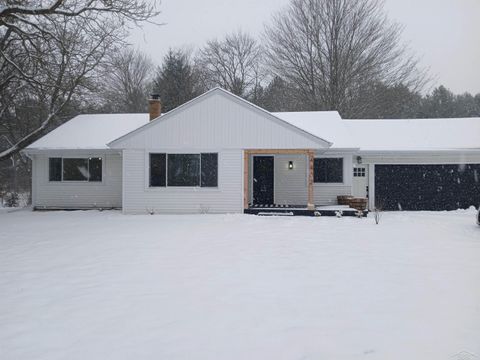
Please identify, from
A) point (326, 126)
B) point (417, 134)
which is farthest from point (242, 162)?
point (417, 134)

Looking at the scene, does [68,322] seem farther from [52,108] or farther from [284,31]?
[284,31]

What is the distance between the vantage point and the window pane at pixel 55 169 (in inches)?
707

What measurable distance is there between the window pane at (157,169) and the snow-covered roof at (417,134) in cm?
845

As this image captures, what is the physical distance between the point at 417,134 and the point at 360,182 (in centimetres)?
376

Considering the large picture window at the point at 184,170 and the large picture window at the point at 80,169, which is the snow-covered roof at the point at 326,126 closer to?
the large picture window at the point at 184,170

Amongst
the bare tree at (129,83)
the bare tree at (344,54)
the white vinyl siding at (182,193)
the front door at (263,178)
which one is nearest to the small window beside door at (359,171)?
the front door at (263,178)

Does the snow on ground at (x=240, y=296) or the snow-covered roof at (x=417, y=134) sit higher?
the snow-covered roof at (x=417, y=134)

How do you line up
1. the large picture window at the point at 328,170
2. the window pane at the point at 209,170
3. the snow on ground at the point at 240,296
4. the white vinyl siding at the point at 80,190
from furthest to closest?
the white vinyl siding at the point at 80,190 < the large picture window at the point at 328,170 < the window pane at the point at 209,170 < the snow on ground at the point at 240,296

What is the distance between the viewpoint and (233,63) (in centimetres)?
3781

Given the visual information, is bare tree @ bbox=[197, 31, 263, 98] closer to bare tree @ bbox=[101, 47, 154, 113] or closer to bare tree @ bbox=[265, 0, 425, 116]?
bare tree @ bbox=[101, 47, 154, 113]

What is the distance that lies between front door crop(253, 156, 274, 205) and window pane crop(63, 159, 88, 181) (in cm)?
744

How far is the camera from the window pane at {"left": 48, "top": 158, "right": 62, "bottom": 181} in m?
18.0

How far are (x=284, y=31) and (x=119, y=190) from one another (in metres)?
19.0

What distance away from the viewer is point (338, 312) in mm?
4828
